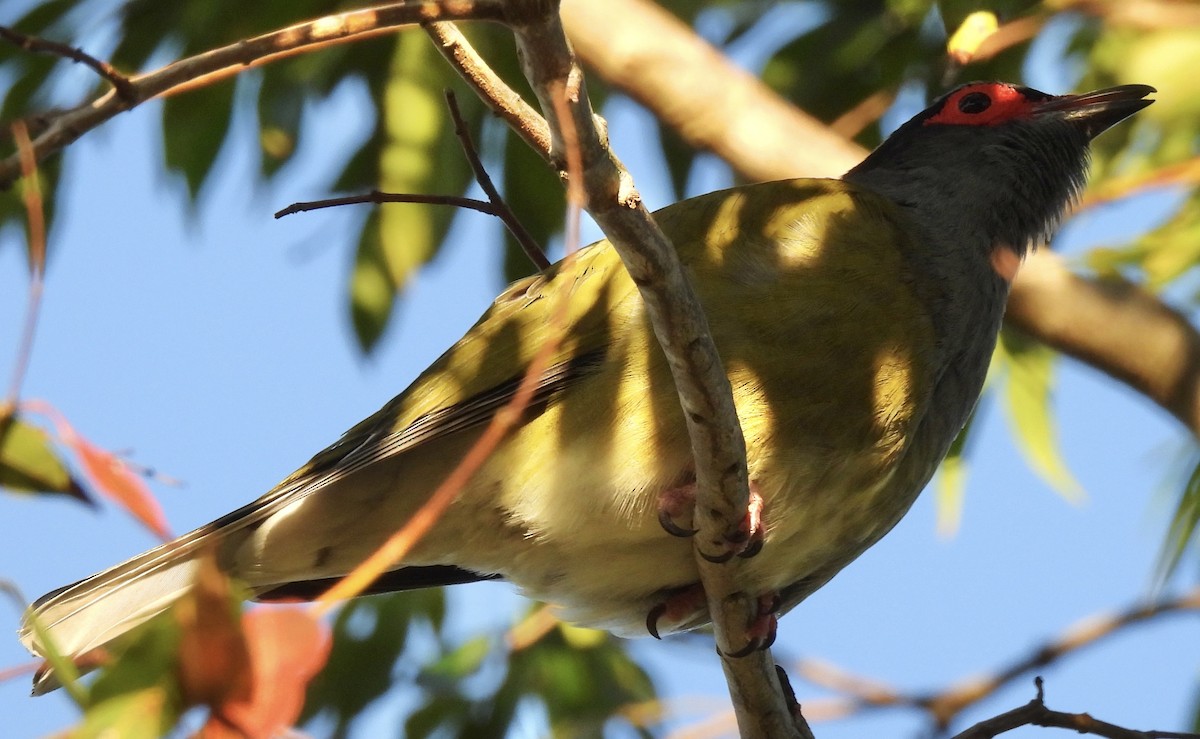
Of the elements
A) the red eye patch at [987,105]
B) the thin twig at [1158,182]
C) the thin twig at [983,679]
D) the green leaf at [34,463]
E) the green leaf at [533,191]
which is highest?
the green leaf at [533,191]

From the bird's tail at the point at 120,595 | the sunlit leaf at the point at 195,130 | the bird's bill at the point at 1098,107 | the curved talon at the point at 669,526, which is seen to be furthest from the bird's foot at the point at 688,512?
the sunlit leaf at the point at 195,130

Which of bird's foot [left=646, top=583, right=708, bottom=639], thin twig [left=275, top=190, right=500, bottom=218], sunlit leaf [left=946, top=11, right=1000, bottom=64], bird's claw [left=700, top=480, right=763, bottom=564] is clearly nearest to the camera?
thin twig [left=275, top=190, right=500, bottom=218]

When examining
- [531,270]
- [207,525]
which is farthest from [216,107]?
[207,525]

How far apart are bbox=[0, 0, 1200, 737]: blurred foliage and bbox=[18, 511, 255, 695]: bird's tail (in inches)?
51.8

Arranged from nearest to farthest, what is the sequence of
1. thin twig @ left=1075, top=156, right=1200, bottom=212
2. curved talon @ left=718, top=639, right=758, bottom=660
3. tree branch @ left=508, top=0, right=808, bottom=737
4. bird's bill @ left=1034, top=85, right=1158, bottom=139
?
tree branch @ left=508, top=0, right=808, bottom=737 → curved talon @ left=718, top=639, right=758, bottom=660 → thin twig @ left=1075, top=156, right=1200, bottom=212 → bird's bill @ left=1034, top=85, right=1158, bottom=139

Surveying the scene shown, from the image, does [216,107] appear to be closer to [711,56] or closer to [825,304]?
[711,56]

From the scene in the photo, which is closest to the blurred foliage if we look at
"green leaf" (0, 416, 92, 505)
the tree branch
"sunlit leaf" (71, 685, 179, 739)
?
the tree branch

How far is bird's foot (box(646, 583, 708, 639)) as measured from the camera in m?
3.39

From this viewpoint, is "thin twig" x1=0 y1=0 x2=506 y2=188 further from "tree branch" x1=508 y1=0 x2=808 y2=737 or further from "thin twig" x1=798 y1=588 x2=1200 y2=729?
"thin twig" x1=798 y1=588 x2=1200 y2=729

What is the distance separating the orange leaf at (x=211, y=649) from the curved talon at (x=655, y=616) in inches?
80.7

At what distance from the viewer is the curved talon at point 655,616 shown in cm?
343

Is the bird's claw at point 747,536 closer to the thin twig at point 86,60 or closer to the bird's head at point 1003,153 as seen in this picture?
the bird's head at point 1003,153

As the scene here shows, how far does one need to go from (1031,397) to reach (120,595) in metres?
3.11

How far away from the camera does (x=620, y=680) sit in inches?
173
